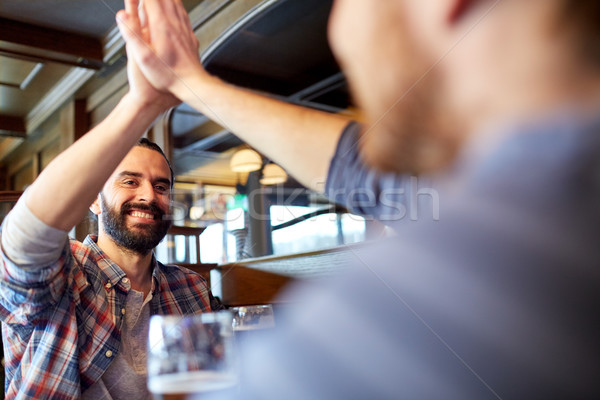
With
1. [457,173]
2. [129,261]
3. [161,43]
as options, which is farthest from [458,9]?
[129,261]

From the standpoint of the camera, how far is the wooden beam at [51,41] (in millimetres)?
1951

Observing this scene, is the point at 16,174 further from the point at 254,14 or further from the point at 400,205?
the point at 400,205

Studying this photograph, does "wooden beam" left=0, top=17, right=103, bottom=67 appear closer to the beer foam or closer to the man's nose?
the man's nose

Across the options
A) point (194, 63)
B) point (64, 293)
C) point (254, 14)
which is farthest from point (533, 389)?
point (254, 14)

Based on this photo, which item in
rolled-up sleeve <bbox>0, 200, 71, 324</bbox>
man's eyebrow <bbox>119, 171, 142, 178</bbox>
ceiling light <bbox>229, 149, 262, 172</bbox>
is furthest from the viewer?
ceiling light <bbox>229, 149, 262, 172</bbox>

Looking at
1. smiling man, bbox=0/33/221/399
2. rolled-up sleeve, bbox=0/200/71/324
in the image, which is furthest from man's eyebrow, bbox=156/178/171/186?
rolled-up sleeve, bbox=0/200/71/324

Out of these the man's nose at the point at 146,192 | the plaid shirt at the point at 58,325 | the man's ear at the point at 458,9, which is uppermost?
the man's ear at the point at 458,9

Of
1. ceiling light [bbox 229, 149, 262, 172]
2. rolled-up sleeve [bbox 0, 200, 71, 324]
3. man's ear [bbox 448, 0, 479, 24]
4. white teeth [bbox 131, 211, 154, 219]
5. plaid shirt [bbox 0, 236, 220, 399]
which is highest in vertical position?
man's ear [bbox 448, 0, 479, 24]

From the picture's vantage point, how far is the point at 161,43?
1.69 ft

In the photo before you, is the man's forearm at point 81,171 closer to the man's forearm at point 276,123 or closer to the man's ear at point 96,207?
the man's forearm at point 276,123

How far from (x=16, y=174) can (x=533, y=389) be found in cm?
265

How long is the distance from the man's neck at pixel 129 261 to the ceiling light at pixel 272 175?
257 millimetres

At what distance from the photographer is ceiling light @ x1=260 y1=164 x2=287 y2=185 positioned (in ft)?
2.98

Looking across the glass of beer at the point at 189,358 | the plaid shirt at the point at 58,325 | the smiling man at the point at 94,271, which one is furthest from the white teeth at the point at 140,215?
the glass of beer at the point at 189,358
